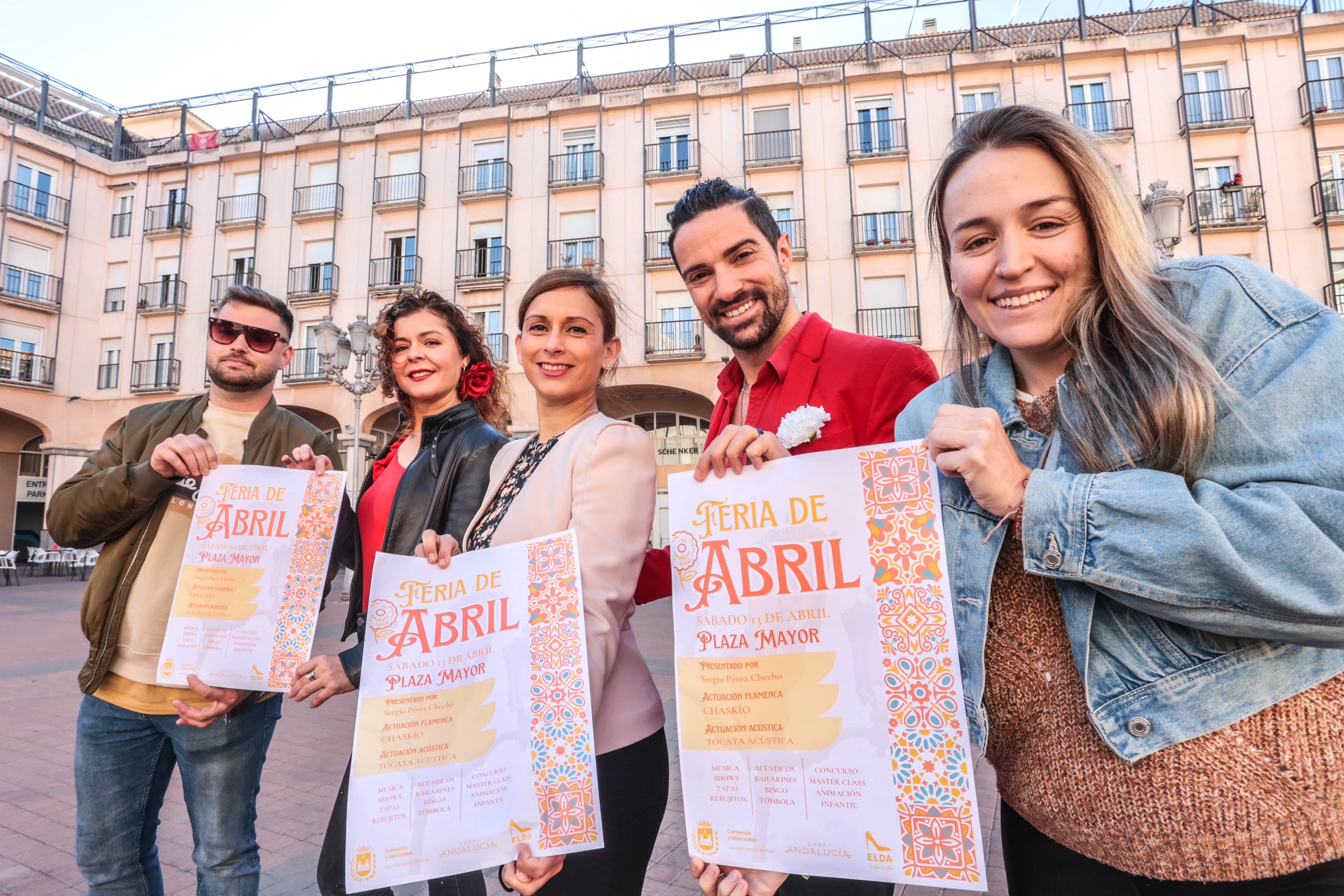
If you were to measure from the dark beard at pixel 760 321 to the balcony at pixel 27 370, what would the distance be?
2767 cm

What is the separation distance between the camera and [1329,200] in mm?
→ 16797

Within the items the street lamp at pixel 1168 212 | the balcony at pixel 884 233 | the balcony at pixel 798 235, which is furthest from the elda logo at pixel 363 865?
the balcony at pixel 884 233

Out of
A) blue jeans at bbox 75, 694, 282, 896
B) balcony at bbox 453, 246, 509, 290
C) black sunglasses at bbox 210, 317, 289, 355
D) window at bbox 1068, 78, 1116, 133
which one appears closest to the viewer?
blue jeans at bbox 75, 694, 282, 896

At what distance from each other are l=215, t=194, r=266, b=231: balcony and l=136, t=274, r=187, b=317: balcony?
2.34 meters

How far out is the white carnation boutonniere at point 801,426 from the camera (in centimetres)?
159

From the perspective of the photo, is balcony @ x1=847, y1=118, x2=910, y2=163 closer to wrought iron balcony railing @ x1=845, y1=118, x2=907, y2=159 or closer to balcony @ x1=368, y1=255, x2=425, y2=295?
wrought iron balcony railing @ x1=845, y1=118, x2=907, y2=159

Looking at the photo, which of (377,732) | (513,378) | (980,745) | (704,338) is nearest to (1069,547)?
(980,745)

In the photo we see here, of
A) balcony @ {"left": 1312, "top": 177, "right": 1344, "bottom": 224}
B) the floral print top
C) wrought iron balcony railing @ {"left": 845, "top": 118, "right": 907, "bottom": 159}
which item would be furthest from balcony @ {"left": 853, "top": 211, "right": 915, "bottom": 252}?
the floral print top

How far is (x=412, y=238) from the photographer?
2089 cm

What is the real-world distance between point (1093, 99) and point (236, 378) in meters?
22.6

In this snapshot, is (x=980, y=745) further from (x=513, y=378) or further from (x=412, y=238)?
(x=412, y=238)

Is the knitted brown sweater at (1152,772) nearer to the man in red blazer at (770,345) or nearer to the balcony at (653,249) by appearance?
the man in red blazer at (770,345)

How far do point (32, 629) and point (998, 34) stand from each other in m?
27.5

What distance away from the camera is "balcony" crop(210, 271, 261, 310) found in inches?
838
